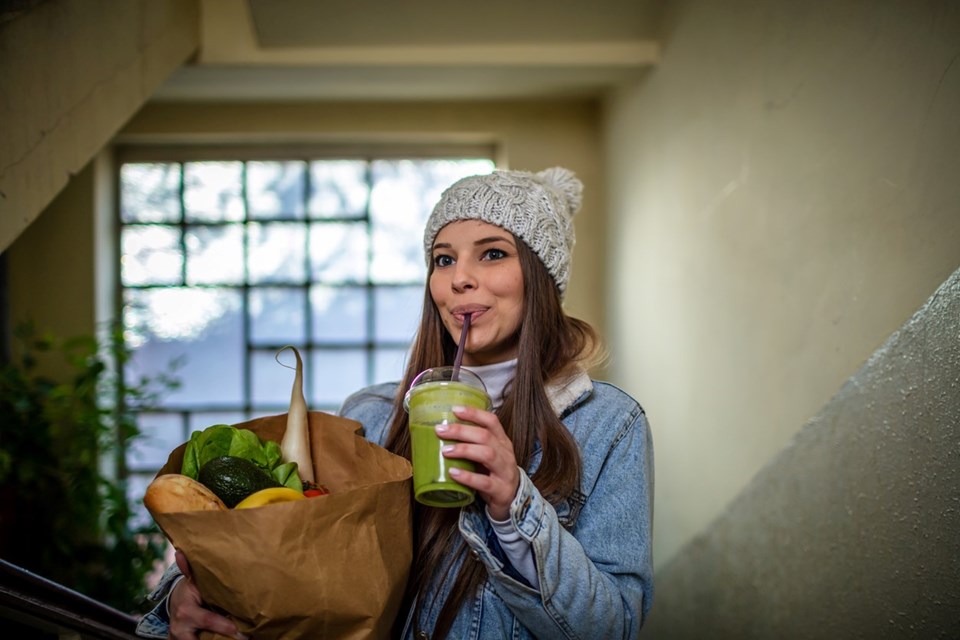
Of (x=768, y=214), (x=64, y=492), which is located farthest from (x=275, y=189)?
(x=768, y=214)

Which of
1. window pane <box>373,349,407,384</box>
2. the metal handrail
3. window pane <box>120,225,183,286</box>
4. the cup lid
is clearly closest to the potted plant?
window pane <box>120,225,183,286</box>

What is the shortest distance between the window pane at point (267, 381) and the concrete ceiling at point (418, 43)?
4.43ft

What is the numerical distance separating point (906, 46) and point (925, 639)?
1.07 meters

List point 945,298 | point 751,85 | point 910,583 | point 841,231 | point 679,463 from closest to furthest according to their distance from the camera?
1. point 945,298
2. point 910,583
3. point 841,231
4. point 751,85
5. point 679,463

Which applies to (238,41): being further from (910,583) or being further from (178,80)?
(910,583)

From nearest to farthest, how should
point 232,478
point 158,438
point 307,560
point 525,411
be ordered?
point 307,560 → point 232,478 → point 525,411 → point 158,438

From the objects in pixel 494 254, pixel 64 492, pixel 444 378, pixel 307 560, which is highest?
pixel 494 254

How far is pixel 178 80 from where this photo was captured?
343 cm

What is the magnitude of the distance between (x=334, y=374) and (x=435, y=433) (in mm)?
3205

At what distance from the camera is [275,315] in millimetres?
4266

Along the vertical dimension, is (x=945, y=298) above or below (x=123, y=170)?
below

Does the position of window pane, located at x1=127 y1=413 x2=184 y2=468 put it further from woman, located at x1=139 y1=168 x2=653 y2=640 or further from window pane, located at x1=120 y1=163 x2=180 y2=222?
woman, located at x1=139 y1=168 x2=653 y2=640

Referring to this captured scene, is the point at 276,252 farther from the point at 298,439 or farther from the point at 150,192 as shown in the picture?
the point at 298,439

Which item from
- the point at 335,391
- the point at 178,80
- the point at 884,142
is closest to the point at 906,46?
the point at 884,142
